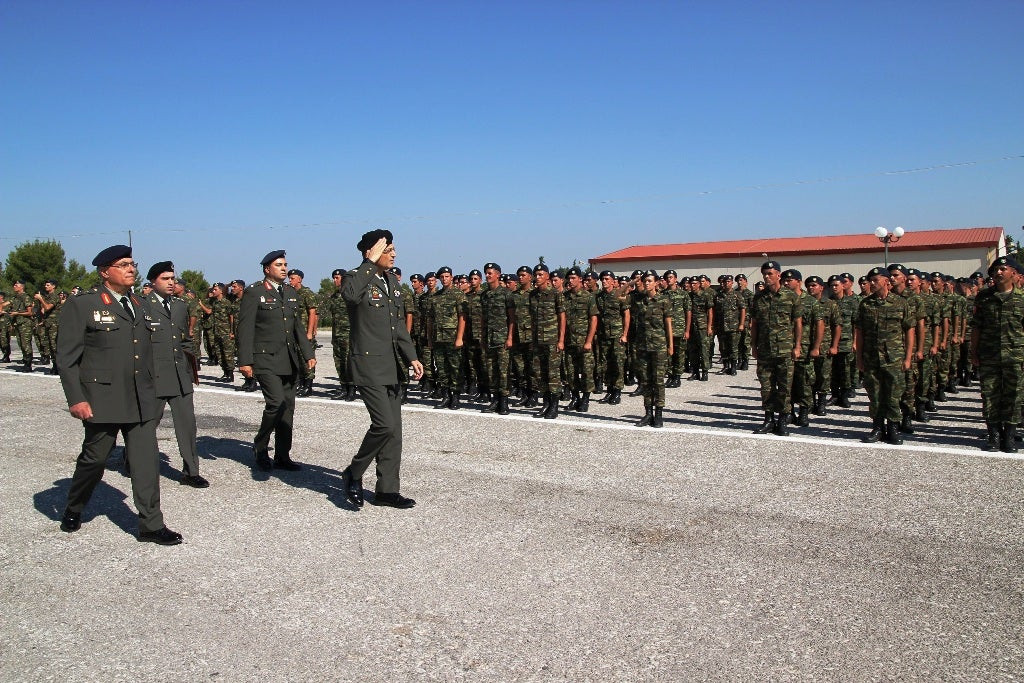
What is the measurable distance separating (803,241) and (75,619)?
4159 cm

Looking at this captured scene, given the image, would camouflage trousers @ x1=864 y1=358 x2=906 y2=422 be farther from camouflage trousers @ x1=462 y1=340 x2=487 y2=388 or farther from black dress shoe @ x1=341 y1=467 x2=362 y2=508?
black dress shoe @ x1=341 y1=467 x2=362 y2=508

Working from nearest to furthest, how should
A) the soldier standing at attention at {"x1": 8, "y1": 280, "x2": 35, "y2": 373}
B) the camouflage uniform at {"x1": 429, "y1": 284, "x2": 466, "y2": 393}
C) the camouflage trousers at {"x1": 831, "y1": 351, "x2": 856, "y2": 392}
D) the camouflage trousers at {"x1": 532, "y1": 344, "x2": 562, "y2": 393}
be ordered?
1. the camouflage trousers at {"x1": 532, "y1": 344, "x2": 562, "y2": 393}
2. the camouflage trousers at {"x1": 831, "y1": 351, "x2": 856, "y2": 392}
3. the camouflage uniform at {"x1": 429, "y1": 284, "x2": 466, "y2": 393}
4. the soldier standing at attention at {"x1": 8, "y1": 280, "x2": 35, "y2": 373}

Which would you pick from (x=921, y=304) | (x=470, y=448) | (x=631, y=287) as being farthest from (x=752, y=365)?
(x=470, y=448)

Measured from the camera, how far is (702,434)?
862cm

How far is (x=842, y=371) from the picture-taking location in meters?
11.2

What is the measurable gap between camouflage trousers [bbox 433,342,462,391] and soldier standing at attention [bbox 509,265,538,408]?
0.79 meters

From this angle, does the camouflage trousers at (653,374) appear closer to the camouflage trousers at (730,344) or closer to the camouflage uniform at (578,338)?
the camouflage uniform at (578,338)

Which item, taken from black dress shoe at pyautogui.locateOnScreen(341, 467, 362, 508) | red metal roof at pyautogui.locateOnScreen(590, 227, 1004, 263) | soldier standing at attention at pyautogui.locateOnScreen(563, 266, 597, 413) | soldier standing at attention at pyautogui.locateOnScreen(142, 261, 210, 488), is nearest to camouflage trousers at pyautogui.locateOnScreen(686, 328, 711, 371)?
soldier standing at attention at pyautogui.locateOnScreen(563, 266, 597, 413)

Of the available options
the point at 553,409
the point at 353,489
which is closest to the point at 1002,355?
the point at 553,409

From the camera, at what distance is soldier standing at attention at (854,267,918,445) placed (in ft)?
26.5

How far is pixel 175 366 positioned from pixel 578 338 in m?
5.98

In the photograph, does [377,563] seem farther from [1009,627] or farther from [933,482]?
[933,482]

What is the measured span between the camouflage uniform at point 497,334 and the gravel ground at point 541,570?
2780 millimetres

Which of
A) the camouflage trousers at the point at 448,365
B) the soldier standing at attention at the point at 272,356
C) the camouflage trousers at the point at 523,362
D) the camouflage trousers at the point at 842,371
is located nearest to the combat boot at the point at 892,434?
the camouflage trousers at the point at 842,371
